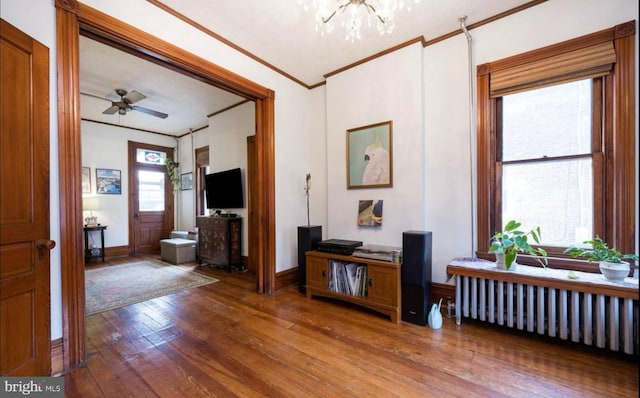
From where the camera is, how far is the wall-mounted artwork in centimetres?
308

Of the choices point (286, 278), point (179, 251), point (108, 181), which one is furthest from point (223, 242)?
point (108, 181)

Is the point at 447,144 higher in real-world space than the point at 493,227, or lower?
higher

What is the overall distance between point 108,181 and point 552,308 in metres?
7.56

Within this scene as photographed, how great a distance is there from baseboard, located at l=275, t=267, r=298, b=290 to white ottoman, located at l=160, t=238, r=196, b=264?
8.55 feet

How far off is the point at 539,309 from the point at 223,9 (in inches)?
145

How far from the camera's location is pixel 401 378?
165 cm

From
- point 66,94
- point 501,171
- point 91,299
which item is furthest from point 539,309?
point 91,299

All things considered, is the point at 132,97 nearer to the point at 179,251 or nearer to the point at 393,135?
the point at 179,251

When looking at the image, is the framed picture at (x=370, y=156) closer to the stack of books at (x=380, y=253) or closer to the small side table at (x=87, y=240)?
the stack of books at (x=380, y=253)

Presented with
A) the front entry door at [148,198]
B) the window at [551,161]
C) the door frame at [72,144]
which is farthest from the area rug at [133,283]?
the window at [551,161]

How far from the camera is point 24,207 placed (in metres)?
1.47

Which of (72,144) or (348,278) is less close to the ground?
(72,144)

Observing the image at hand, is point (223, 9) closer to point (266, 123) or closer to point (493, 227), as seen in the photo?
point (266, 123)

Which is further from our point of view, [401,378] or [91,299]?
[91,299]
